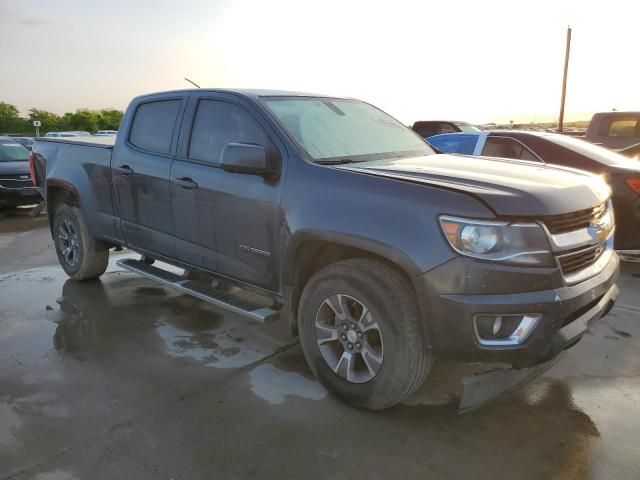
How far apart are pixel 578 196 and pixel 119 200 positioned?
378cm

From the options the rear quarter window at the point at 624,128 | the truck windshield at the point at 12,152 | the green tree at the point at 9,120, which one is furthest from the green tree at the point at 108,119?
the rear quarter window at the point at 624,128

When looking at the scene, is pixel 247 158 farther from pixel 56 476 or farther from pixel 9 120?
pixel 9 120

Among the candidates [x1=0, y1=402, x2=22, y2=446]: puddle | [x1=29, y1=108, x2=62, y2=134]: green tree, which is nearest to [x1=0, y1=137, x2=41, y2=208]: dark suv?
[x1=0, y1=402, x2=22, y2=446]: puddle

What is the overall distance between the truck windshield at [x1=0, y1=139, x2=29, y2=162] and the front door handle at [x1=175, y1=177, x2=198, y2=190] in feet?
29.3

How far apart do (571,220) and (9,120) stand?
106 meters

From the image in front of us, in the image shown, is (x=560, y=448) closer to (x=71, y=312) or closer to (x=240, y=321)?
(x=240, y=321)

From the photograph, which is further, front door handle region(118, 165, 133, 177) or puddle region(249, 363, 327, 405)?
front door handle region(118, 165, 133, 177)

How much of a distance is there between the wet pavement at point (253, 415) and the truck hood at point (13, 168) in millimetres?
7164

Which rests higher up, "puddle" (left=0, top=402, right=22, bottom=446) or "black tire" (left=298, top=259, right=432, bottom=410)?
"black tire" (left=298, top=259, right=432, bottom=410)

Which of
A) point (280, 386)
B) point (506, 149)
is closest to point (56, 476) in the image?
point (280, 386)

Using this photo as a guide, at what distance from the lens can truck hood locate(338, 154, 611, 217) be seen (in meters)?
2.64

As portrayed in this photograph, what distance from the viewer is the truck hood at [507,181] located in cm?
264

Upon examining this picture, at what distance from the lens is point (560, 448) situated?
9.24 feet

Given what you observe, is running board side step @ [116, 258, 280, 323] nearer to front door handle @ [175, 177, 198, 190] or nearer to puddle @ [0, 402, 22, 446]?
front door handle @ [175, 177, 198, 190]
